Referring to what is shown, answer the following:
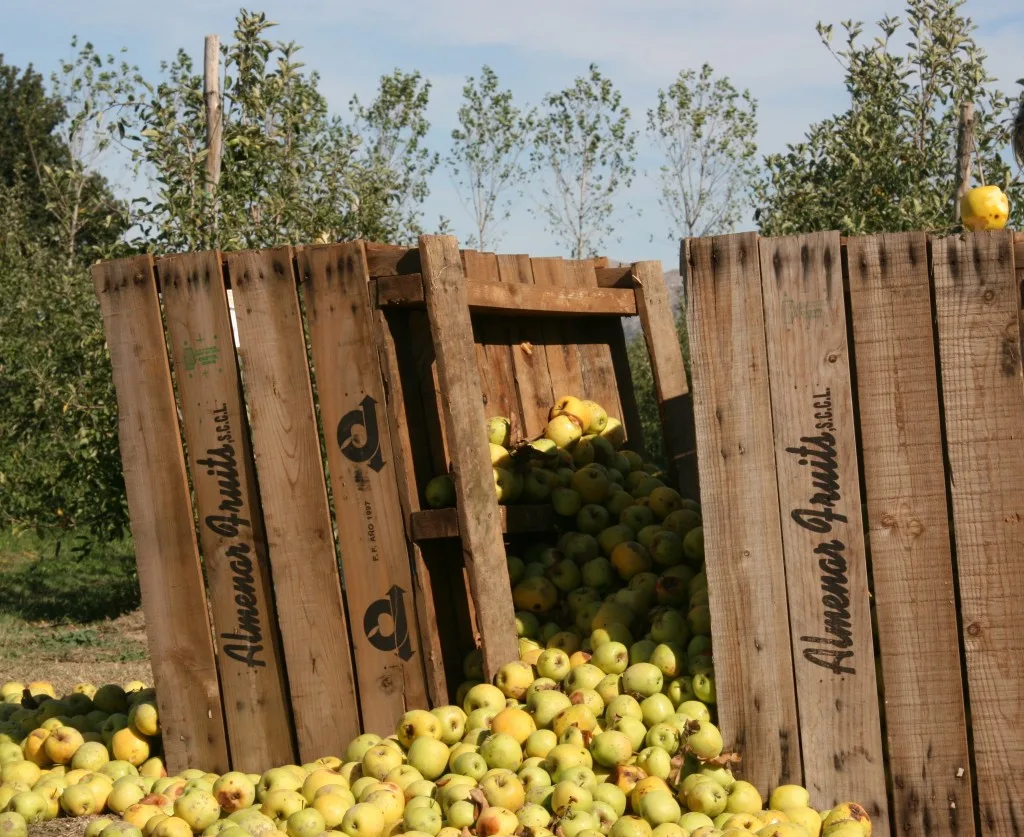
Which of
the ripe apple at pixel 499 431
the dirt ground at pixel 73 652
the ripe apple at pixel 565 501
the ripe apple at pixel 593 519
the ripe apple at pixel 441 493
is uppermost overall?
the ripe apple at pixel 499 431

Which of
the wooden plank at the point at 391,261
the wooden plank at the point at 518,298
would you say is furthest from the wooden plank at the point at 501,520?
the wooden plank at the point at 391,261

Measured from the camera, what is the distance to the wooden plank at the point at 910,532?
138 inches

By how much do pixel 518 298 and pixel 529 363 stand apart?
0.68m

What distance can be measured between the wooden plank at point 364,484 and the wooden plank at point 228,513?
315 millimetres

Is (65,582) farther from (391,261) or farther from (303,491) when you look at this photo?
(391,261)

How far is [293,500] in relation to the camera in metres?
4.11

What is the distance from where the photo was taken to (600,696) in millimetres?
3896

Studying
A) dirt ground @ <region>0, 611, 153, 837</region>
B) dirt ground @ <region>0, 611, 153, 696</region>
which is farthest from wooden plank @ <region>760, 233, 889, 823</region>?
dirt ground @ <region>0, 611, 153, 696</region>

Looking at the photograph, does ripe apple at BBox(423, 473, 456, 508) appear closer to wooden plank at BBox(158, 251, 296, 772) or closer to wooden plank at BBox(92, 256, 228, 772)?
wooden plank at BBox(158, 251, 296, 772)

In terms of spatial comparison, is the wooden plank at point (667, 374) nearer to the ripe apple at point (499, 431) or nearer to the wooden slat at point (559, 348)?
the wooden slat at point (559, 348)

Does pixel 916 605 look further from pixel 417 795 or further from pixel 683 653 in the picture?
pixel 417 795

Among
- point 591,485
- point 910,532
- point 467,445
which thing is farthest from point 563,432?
point 910,532

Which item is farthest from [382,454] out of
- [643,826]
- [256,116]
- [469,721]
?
[256,116]

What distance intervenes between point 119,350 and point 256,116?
402cm
